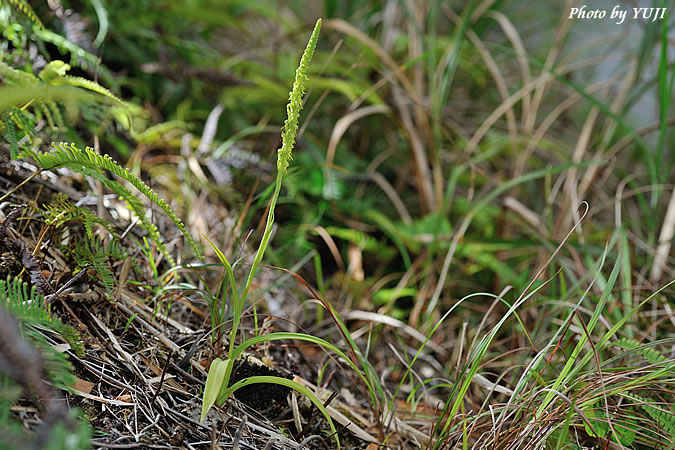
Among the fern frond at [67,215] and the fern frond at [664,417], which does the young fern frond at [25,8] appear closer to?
the fern frond at [67,215]

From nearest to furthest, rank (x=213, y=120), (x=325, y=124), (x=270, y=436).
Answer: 1. (x=270, y=436)
2. (x=213, y=120)
3. (x=325, y=124)

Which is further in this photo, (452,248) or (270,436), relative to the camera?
(452,248)

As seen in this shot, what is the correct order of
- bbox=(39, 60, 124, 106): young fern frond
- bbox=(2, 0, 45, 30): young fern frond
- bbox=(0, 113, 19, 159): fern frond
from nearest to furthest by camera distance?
bbox=(0, 113, 19, 159): fern frond
bbox=(39, 60, 124, 106): young fern frond
bbox=(2, 0, 45, 30): young fern frond

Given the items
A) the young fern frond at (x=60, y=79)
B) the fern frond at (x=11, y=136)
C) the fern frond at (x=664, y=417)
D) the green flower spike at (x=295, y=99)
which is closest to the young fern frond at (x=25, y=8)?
the young fern frond at (x=60, y=79)

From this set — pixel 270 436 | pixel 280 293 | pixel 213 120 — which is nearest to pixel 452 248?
pixel 280 293

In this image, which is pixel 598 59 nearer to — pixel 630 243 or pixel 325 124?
pixel 630 243

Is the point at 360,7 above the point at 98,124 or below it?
above

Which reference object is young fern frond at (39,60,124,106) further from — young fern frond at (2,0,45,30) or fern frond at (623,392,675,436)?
fern frond at (623,392,675,436)

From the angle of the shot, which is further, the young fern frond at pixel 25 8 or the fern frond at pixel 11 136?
the young fern frond at pixel 25 8

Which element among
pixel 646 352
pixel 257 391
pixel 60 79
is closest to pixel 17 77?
pixel 60 79

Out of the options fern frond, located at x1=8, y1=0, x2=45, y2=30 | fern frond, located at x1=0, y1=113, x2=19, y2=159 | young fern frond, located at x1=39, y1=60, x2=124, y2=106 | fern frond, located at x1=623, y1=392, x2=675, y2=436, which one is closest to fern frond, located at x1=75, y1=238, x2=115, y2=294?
fern frond, located at x1=0, y1=113, x2=19, y2=159

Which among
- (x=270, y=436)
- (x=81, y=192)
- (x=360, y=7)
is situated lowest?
(x=270, y=436)
